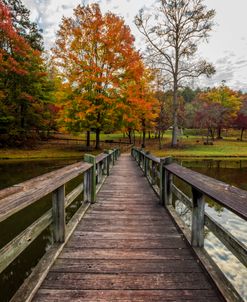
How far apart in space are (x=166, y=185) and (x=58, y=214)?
9.34 feet

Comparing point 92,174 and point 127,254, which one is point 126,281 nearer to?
point 127,254

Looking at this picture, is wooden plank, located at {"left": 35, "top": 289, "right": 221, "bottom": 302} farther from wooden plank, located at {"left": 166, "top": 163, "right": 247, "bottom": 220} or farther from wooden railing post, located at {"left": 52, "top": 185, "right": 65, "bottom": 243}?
wooden railing post, located at {"left": 52, "top": 185, "right": 65, "bottom": 243}

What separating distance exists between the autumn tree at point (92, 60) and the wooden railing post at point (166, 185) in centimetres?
1611

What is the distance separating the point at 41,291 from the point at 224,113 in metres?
42.4

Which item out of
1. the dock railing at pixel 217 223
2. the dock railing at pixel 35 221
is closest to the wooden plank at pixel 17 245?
the dock railing at pixel 35 221

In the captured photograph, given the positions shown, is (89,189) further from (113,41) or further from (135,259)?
(113,41)

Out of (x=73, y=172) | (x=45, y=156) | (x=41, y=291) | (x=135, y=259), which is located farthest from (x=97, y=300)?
(x=45, y=156)

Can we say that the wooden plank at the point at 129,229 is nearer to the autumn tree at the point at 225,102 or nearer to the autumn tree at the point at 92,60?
the autumn tree at the point at 92,60

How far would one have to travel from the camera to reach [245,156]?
2442cm

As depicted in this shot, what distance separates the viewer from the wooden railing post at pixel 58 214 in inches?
124

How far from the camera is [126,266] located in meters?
2.83

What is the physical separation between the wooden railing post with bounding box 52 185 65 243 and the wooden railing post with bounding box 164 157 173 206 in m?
2.63

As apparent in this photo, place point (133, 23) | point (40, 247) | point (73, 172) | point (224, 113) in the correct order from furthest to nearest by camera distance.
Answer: point (224, 113), point (133, 23), point (40, 247), point (73, 172)

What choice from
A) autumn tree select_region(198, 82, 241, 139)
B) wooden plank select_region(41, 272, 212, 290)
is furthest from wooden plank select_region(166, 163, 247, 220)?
autumn tree select_region(198, 82, 241, 139)
